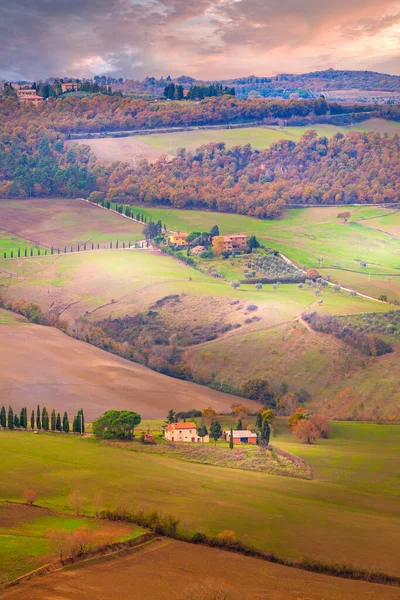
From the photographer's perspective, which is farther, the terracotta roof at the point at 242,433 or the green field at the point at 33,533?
the terracotta roof at the point at 242,433

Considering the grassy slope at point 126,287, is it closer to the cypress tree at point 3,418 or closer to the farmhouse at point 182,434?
the farmhouse at point 182,434

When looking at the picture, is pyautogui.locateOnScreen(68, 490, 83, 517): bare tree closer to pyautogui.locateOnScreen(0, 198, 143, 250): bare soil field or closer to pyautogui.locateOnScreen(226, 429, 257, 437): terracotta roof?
pyautogui.locateOnScreen(226, 429, 257, 437): terracotta roof

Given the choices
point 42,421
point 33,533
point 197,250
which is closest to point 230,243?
point 197,250

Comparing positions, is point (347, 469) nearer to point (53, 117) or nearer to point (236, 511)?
point (236, 511)

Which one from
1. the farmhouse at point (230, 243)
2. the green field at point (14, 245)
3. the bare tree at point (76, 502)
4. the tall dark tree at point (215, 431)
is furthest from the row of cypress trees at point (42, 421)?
the farmhouse at point (230, 243)

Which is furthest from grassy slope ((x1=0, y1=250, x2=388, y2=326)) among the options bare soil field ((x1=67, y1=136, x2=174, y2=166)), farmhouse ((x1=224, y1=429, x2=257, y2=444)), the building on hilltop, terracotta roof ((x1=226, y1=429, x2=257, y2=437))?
bare soil field ((x1=67, y1=136, x2=174, y2=166))

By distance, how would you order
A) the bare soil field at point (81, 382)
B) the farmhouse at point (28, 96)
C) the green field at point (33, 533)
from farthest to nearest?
the farmhouse at point (28, 96)
the bare soil field at point (81, 382)
the green field at point (33, 533)
